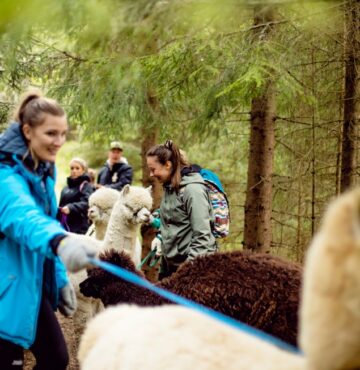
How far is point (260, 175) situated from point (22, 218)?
4.30m

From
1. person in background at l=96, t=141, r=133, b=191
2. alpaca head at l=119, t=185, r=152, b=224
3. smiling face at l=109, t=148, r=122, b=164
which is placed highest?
smiling face at l=109, t=148, r=122, b=164

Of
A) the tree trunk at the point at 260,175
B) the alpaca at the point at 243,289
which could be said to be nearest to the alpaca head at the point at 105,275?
the alpaca at the point at 243,289

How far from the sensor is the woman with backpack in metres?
5.11

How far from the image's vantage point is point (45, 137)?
3.22 m

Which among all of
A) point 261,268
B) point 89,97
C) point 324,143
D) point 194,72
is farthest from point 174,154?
point 324,143

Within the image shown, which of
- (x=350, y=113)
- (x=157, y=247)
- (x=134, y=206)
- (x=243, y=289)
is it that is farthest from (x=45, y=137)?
(x=350, y=113)

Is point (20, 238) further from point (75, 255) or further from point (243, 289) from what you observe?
point (243, 289)

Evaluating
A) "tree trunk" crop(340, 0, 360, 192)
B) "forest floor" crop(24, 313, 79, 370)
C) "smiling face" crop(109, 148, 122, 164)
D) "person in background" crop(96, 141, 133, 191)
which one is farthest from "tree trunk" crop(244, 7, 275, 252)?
"smiling face" crop(109, 148, 122, 164)

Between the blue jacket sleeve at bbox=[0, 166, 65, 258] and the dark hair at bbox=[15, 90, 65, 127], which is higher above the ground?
the dark hair at bbox=[15, 90, 65, 127]

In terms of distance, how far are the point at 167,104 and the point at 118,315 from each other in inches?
237

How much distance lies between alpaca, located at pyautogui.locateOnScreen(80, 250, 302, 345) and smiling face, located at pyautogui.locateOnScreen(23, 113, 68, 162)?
1.60 meters

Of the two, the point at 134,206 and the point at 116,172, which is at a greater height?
the point at 116,172

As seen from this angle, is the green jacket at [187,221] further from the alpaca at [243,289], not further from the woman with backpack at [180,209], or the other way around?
the alpaca at [243,289]

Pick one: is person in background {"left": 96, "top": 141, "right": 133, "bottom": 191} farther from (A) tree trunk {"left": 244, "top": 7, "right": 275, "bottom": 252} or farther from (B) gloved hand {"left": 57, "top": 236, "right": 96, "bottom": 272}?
(B) gloved hand {"left": 57, "top": 236, "right": 96, "bottom": 272}
